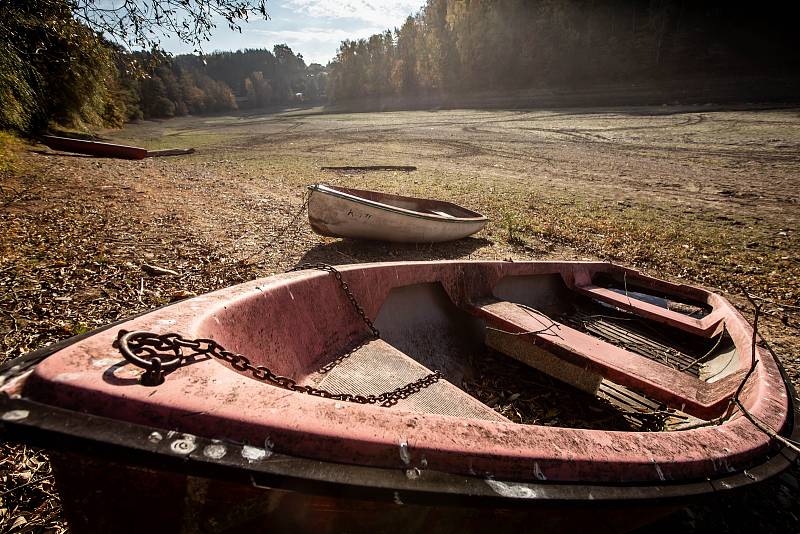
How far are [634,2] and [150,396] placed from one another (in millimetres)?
62093

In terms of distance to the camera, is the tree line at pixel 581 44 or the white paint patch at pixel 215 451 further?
the tree line at pixel 581 44

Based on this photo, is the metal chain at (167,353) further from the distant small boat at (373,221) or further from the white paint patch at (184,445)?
the distant small boat at (373,221)

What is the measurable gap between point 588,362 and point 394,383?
1296mm

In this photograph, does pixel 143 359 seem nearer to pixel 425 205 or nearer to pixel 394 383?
pixel 394 383

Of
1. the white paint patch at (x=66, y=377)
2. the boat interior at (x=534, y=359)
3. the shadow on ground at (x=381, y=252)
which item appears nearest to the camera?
the white paint patch at (x=66, y=377)

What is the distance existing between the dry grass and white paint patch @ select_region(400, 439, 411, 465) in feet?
5.61

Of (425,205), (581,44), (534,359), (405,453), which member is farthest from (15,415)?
(581,44)

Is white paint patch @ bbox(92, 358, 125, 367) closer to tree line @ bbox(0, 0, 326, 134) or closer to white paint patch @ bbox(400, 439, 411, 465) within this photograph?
white paint patch @ bbox(400, 439, 411, 465)

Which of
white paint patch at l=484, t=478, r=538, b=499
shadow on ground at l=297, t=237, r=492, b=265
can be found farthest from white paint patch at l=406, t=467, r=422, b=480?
shadow on ground at l=297, t=237, r=492, b=265

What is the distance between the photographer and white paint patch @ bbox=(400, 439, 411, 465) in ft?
3.98

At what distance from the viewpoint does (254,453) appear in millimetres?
1146

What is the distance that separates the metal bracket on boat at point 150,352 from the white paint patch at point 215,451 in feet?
1.02

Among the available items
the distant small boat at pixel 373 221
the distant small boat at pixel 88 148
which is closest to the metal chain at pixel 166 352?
the distant small boat at pixel 373 221

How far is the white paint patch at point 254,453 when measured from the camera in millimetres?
1130
